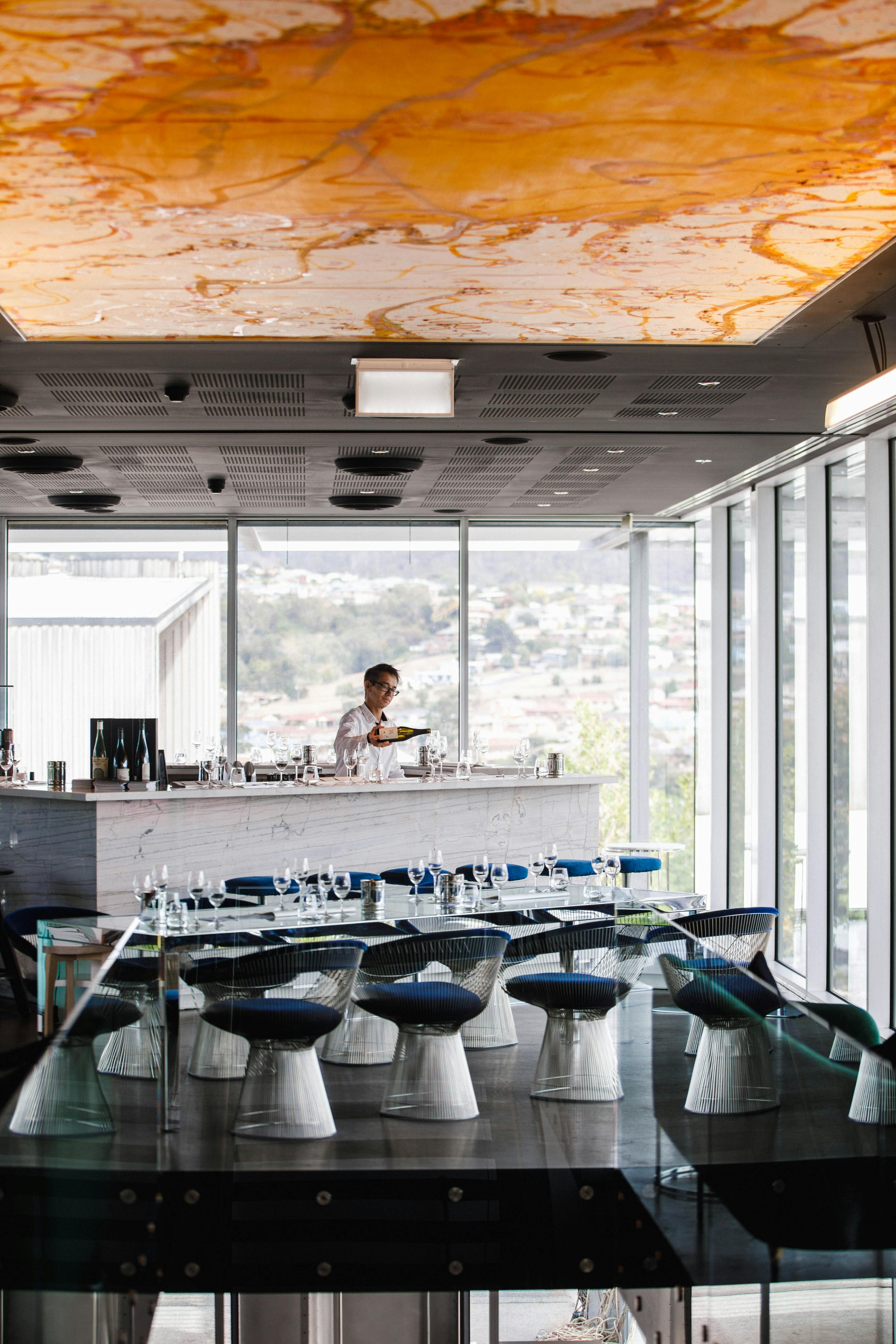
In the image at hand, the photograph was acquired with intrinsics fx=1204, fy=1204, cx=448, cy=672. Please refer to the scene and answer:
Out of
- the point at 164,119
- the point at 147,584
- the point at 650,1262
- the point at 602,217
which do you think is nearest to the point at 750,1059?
the point at 650,1262

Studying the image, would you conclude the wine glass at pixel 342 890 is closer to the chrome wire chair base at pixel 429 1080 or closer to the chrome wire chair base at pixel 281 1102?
the chrome wire chair base at pixel 429 1080

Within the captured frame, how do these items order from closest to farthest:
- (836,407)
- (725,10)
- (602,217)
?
(725,10)
(602,217)
(836,407)

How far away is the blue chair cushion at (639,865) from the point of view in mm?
7949

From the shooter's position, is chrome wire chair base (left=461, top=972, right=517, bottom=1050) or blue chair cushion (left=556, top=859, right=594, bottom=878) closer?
chrome wire chair base (left=461, top=972, right=517, bottom=1050)

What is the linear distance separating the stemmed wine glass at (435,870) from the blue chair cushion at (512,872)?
2.17 feet

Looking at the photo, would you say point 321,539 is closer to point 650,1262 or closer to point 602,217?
point 602,217

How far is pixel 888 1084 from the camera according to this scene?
3686mm

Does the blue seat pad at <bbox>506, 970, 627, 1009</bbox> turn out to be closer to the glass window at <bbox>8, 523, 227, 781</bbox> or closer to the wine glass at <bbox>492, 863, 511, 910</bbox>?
the wine glass at <bbox>492, 863, 511, 910</bbox>

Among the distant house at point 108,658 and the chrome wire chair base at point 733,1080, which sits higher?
the distant house at point 108,658

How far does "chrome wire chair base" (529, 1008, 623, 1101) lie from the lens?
4.04m

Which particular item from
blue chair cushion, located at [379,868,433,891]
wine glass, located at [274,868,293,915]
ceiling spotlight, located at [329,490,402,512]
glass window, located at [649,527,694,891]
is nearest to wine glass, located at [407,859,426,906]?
blue chair cushion, located at [379,868,433,891]

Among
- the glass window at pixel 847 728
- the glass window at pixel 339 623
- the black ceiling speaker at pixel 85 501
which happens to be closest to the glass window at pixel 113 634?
the glass window at pixel 339 623

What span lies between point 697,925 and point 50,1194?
2.72 meters

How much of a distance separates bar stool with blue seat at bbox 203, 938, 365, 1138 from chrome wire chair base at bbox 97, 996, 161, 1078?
0.59 feet
